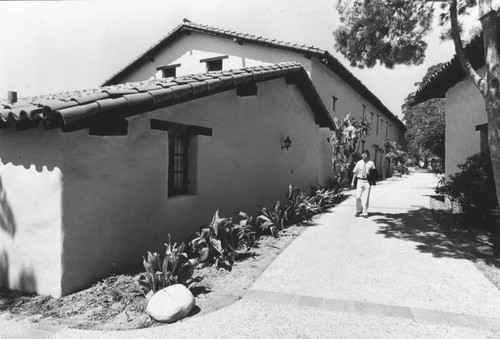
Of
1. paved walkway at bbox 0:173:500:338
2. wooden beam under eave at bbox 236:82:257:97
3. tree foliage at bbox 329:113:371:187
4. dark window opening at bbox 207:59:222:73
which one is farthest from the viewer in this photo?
dark window opening at bbox 207:59:222:73

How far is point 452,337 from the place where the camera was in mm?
3223

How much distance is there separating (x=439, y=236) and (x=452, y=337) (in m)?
4.31

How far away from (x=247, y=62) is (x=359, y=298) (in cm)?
1242

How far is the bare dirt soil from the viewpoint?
12.1 ft

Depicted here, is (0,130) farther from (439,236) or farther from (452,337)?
(439,236)

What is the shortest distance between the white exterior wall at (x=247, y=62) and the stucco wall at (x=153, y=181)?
503 cm

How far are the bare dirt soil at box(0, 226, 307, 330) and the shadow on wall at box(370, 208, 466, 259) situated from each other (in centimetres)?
363

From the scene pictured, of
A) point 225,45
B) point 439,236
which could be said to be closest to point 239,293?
point 439,236

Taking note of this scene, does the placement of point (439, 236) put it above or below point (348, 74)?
below

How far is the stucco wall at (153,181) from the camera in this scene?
4391mm

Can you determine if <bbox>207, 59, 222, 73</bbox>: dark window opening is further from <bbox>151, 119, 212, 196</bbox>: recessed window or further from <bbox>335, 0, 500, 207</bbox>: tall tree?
<bbox>151, 119, 212, 196</bbox>: recessed window

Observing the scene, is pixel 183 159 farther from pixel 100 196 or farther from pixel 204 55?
pixel 204 55

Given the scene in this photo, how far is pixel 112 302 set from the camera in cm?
405

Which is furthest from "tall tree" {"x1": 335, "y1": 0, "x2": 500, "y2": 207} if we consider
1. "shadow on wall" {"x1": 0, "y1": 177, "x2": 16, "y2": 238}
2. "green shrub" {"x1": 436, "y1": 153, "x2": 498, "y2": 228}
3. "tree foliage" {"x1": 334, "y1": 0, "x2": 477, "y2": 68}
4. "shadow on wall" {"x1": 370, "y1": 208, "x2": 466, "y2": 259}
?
"shadow on wall" {"x1": 0, "y1": 177, "x2": 16, "y2": 238}
